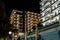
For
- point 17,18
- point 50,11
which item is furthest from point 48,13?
point 17,18

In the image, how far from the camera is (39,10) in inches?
2015

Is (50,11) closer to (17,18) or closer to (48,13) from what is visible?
(48,13)

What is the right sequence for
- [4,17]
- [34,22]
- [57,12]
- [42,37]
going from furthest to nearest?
[57,12] < [34,22] < [42,37] < [4,17]

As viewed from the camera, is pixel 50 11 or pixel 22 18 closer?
pixel 50 11

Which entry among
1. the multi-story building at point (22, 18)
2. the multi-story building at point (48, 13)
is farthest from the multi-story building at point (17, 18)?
the multi-story building at point (48, 13)

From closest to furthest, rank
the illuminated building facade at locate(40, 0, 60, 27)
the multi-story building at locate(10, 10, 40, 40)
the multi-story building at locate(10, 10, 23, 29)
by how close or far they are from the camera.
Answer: the illuminated building facade at locate(40, 0, 60, 27), the multi-story building at locate(10, 10, 40, 40), the multi-story building at locate(10, 10, 23, 29)

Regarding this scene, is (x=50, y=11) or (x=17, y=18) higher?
(x=50, y=11)

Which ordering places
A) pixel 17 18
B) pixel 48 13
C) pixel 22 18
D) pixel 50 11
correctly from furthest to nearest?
pixel 22 18 → pixel 48 13 → pixel 50 11 → pixel 17 18

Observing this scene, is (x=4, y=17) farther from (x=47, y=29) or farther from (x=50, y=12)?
(x=50, y=12)

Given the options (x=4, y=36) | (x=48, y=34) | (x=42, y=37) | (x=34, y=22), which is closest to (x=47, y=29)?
(x=48, y=34)

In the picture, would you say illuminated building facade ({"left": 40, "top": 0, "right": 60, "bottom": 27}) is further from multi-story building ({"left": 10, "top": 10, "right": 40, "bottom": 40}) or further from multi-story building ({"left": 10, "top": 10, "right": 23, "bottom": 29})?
multi-story building ({"left": 10, "top": 10, "right": 23, "bottom": 29})

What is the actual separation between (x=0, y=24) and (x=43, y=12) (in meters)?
47.5

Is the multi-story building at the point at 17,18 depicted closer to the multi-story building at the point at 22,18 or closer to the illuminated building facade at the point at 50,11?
the multi-story building at the point at 22,18

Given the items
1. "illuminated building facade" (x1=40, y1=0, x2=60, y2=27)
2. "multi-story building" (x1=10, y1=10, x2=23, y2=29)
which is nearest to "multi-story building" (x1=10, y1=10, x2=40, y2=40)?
"multi-story building" (x1=10, y1=10, x2=23, y2=29)
